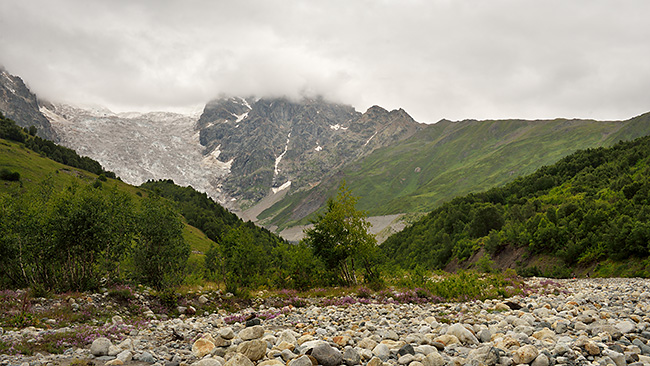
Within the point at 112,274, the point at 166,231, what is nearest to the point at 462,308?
the point at 166,231

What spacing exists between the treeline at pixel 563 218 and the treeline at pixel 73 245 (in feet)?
74.5

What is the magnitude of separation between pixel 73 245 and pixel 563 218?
69.5m

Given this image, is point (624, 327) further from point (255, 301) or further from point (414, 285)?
point (255, 301)

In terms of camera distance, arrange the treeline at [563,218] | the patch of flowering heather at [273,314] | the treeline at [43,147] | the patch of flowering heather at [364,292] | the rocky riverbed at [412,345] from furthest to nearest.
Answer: the treeline at [43,147] → the treeline at [563,218] → the patch of flowering heather at [364,292] → the patch of flowering heather at [273,314] → the rocky riverbed at [412,345]

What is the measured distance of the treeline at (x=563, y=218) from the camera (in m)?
47.2

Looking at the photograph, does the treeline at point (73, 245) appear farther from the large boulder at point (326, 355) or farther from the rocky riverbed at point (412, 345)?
the large boulder at point (326, 355)

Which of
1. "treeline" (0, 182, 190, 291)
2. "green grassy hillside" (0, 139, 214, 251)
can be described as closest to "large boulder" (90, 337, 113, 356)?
"treeline" (0, 182, 190, 291)

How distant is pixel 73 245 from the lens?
2328 cm

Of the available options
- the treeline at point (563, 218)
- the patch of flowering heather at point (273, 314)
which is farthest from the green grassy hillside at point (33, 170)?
the patch of flowering heather at point (273, 314)

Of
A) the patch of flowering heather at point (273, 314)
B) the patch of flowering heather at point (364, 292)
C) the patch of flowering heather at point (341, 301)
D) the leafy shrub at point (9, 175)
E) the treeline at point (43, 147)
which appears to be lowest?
the patch of flowering heather at point (364, 292)

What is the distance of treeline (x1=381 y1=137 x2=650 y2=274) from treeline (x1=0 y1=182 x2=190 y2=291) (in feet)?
74.5

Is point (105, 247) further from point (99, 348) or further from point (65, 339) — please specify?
point (99, 348)

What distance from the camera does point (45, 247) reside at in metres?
23.0

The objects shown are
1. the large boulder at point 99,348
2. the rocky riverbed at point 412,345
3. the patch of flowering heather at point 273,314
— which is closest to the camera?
the rocky riverbed at point 412,345
